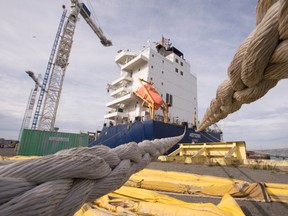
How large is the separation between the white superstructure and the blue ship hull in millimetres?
2370

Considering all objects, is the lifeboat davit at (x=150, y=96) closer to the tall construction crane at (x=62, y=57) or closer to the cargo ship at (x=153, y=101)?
the cargo ship at (x=153, y=101)

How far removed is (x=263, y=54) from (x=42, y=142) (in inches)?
544

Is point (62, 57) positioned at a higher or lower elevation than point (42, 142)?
higher

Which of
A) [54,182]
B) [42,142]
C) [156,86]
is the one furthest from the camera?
[156,86]

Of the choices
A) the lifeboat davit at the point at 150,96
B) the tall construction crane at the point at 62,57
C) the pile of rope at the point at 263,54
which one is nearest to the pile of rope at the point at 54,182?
the pile of rope at the point at 263,54

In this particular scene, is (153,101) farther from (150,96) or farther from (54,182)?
(54,182)

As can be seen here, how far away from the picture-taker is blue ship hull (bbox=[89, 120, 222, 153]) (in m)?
11.1

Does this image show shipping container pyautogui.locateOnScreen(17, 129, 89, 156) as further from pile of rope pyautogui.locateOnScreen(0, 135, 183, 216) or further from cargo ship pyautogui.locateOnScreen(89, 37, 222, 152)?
pile of rope pyautogui.locateOnScreen(0, 135, 183, 216)

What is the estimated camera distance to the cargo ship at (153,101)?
1217 centimetres

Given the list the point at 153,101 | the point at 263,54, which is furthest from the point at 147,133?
the point at 263,54

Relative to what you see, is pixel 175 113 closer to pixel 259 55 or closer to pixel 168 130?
pixel 168 130

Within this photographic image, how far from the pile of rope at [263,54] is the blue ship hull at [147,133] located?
10.2 m

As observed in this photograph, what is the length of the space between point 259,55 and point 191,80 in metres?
20.3

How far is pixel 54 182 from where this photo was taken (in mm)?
515
